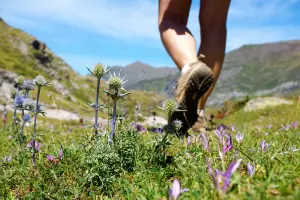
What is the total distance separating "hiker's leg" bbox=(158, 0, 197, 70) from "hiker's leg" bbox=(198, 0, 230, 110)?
37 centimetres

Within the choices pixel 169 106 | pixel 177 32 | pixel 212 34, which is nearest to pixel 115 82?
pixel 169 106

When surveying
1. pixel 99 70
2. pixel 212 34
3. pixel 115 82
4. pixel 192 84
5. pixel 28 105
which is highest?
pixel 212 34

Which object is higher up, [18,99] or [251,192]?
[18,99]

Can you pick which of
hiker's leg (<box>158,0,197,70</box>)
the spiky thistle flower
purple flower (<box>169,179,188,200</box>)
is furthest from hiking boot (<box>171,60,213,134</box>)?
purple flower (<box>169,179,188,200</box>)

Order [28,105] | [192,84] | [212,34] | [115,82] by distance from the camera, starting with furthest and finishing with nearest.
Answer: [212,34], [192,84], [28,105], [115,82]

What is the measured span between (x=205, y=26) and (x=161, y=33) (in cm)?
82

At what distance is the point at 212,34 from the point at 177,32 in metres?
0.80

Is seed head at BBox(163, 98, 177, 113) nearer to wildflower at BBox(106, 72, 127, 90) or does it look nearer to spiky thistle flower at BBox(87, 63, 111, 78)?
wildflower at BBox(106, 72, 127, 90)

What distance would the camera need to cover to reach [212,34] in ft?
20.6

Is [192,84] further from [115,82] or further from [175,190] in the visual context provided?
[175,190]

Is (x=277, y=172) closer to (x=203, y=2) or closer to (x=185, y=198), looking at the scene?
(x=185, y=198)

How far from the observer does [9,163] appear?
406 centimetres

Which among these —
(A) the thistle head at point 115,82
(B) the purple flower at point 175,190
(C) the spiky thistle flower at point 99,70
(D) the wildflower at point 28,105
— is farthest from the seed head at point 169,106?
(D) the wildflower at point 28,105

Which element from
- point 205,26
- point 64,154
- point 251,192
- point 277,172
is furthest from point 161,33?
point 251,192
